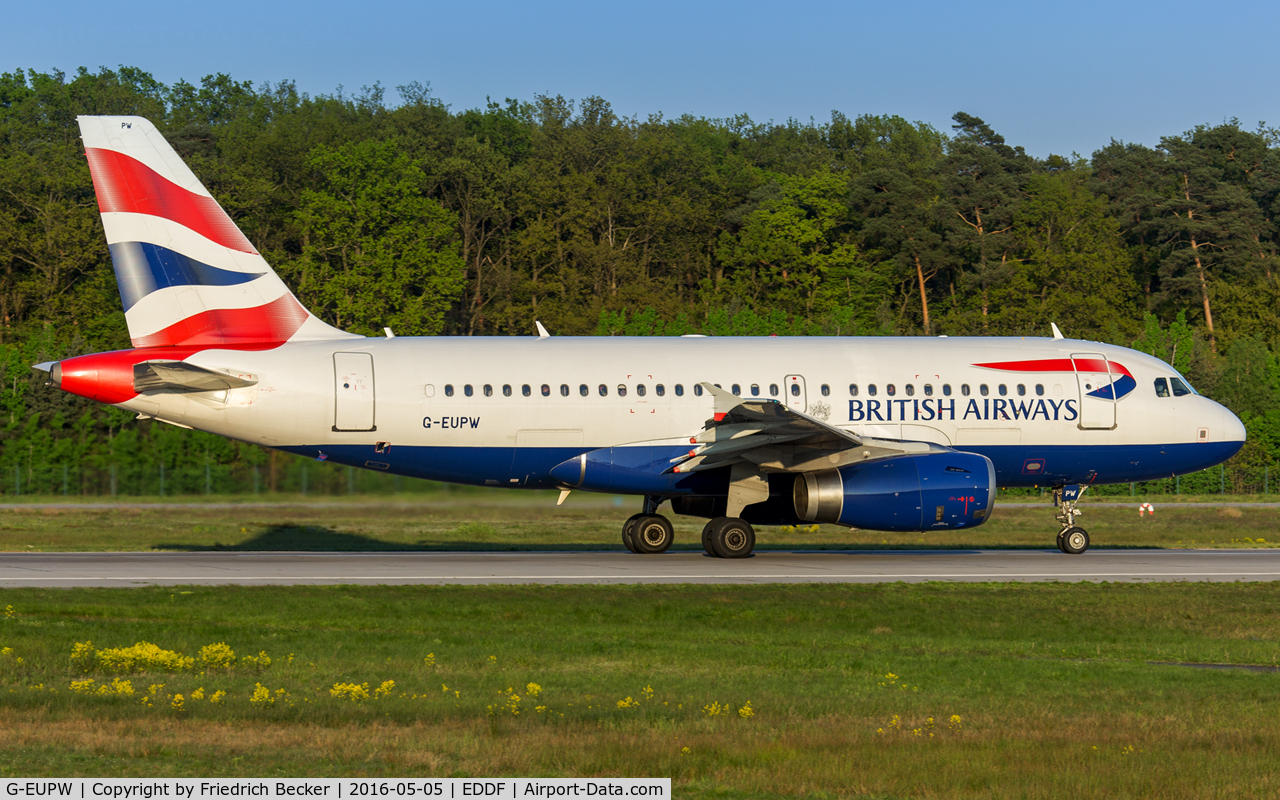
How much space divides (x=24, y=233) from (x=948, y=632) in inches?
2941

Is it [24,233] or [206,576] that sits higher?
[24,233]

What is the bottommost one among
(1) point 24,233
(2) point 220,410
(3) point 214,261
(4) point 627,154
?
(2) point 220,410

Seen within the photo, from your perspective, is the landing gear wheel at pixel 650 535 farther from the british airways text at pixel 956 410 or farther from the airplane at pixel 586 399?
the british airways text at pixel 956 410

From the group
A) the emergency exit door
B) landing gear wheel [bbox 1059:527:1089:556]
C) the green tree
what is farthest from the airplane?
the green tree

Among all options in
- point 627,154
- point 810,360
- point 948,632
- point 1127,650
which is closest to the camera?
point 1127,650

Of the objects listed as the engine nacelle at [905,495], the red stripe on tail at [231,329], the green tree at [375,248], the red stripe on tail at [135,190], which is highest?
the green tree at [375,248]

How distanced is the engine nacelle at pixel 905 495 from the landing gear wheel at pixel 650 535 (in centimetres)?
382

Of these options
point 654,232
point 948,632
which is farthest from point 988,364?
point 654,232

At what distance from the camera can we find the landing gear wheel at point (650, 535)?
1099 inches

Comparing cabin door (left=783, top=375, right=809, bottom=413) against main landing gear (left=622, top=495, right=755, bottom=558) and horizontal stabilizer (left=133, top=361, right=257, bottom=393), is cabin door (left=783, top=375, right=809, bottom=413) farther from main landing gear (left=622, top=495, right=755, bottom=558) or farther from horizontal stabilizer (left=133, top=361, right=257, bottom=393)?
horizontal stabilizer (left=133, top=361, right=257, bottom=393)

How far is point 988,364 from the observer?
2792 centimetres

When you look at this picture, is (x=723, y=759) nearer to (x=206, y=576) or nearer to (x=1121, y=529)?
(x=206, y=576)

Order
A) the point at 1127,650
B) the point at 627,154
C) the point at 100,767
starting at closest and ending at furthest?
the point at 100,767
the point at 1127,650
the point at 627,154

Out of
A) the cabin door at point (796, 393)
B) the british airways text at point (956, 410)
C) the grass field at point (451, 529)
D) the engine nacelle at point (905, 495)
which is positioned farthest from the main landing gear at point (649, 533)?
the british airways text at point (956, 410)
